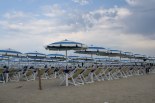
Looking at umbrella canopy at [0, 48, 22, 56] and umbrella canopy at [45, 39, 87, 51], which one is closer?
Result: umbrella canopy at [45, 39, 87, 51]

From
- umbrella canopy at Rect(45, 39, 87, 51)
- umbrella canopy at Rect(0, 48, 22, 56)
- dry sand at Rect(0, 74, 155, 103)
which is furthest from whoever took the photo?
umbrella canopy at Rect(0, 48, 22, 56)

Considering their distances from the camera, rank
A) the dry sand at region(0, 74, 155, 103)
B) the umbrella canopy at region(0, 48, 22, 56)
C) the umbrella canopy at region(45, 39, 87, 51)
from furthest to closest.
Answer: the umbrella canopy at region(0, 48, 22, 56)
the umbrella canopy at region(45, 39, 87, 51)
the dry sand at region(0, 74, 155, 103)

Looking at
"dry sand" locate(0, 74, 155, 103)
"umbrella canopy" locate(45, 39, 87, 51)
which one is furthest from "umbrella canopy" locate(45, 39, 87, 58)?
"dry sand" locate(0, 74, 155, 103)

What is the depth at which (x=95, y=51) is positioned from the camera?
1605 cm

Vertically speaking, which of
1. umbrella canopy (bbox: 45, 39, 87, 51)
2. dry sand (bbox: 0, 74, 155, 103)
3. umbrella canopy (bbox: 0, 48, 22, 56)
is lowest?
dry sand (bbox: 0, 74, 155, 103)

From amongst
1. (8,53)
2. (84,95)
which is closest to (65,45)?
(84,95)

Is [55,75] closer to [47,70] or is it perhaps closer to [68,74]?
[47,70]

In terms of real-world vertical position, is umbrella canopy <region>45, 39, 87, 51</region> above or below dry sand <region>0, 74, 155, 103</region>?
above

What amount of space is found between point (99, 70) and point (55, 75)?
4693mm

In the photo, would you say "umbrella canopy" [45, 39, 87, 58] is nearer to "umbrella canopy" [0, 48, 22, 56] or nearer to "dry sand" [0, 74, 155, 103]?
"dry sand" [0, 74, 155, 103]

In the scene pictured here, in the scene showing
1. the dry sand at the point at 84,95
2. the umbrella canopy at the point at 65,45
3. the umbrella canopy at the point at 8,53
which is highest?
the umbrella canopy at the point at 65,45

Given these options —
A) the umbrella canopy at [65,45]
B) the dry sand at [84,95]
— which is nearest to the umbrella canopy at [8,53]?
the umbrella canopy at [65,45]

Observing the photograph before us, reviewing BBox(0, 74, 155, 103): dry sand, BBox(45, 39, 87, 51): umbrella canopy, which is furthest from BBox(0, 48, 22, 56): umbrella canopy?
BBox(0, 74, 155, 103): dry sand

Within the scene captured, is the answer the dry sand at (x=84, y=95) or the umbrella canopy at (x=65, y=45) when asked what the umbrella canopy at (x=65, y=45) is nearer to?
the umbrella canopy at (x=65, y=45)
